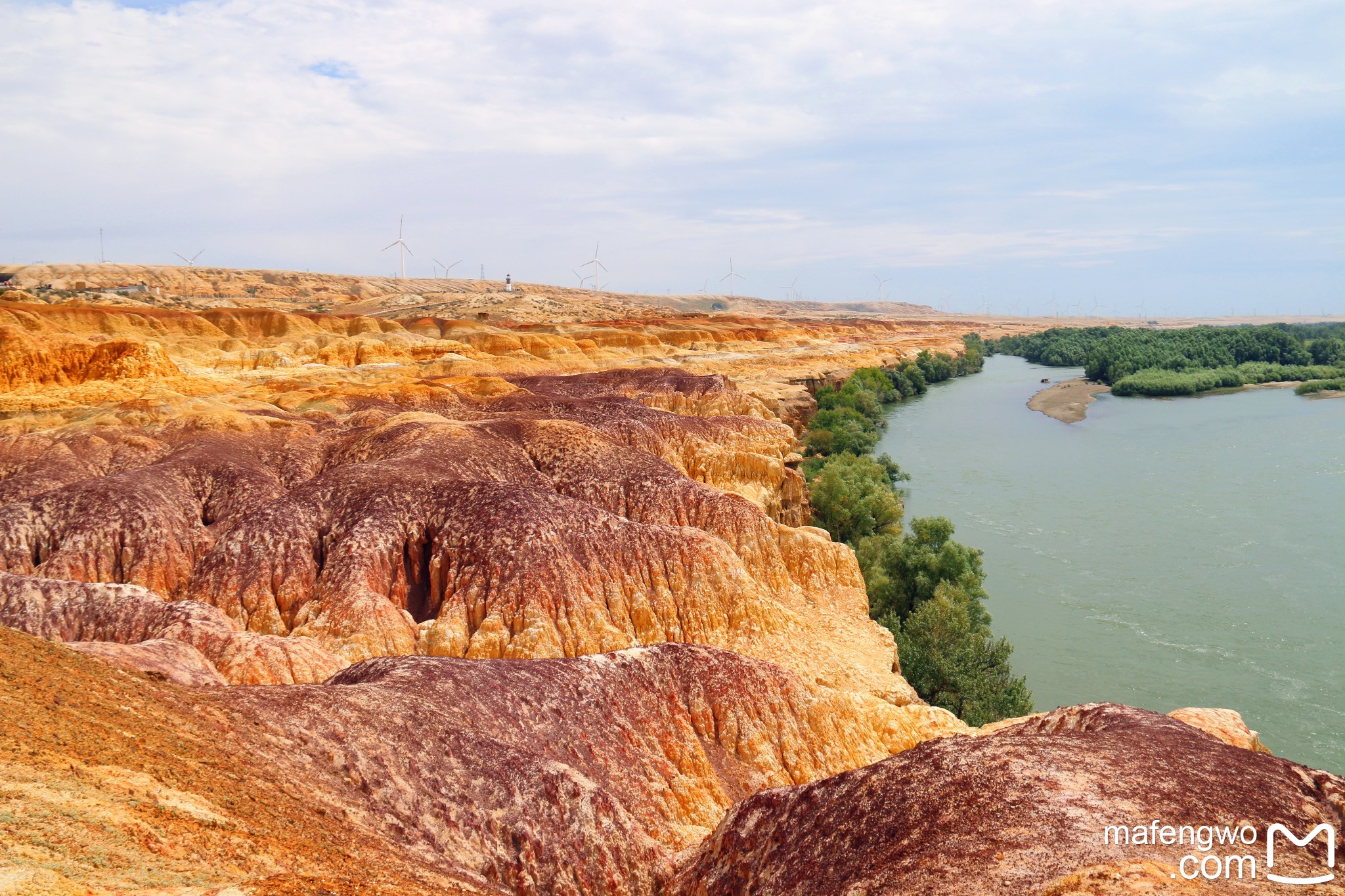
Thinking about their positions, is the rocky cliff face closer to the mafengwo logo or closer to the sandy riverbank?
the mafengwo logo

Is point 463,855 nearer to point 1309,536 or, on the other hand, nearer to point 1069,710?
point 1069,710

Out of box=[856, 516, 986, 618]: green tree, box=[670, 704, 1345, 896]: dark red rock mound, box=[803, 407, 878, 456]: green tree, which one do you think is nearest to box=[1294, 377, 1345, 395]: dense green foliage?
box=[803, 407, 878, 456]: green tree

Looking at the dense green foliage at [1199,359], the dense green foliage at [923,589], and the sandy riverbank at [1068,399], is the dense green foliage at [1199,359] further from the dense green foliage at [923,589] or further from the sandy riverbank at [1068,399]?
the dense green foliage at [923,589]

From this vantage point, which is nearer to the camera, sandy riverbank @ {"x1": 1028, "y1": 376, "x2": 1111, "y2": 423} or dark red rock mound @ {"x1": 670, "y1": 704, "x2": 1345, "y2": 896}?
dark red rock mound @ {"x1": 670, "y1": 704, "x2": 1345, "y2": 896}

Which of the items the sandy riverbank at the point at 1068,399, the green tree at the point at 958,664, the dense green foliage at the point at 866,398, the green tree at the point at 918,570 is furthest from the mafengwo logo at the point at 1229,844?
the sandy riverbank at the point at 1068,399

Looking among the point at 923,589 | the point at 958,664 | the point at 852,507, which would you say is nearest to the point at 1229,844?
the point at 958,664
